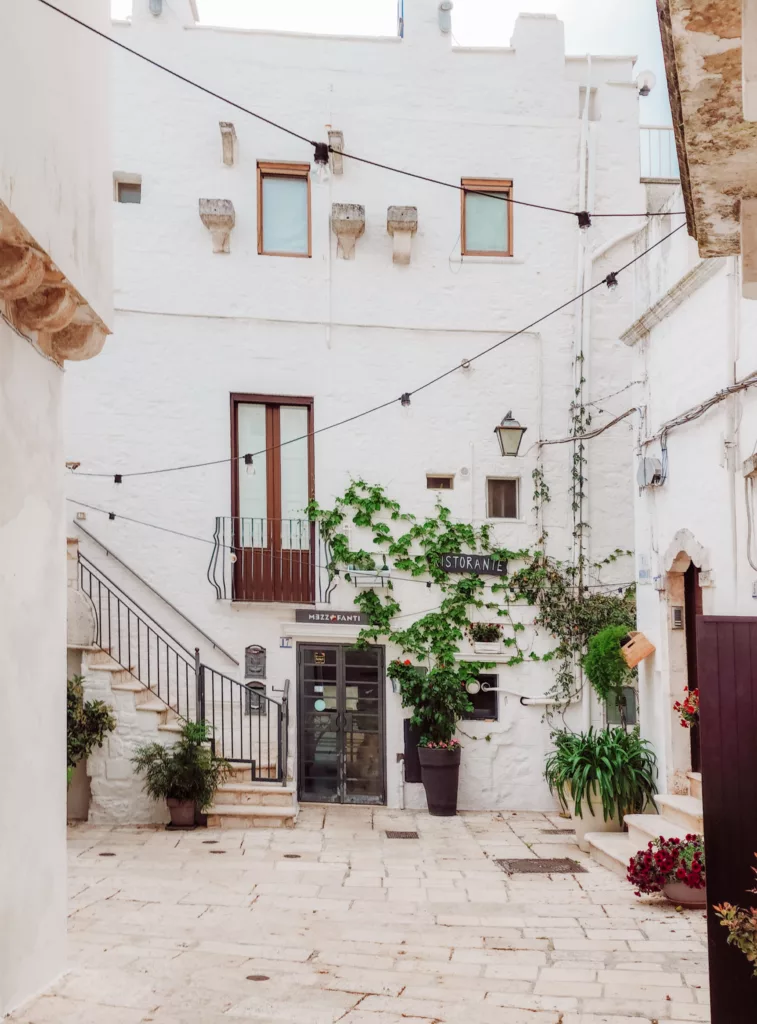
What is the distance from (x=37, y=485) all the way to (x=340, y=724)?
6.61m

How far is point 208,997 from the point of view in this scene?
4.91 meters

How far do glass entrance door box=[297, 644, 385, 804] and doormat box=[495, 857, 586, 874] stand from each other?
2772 mm

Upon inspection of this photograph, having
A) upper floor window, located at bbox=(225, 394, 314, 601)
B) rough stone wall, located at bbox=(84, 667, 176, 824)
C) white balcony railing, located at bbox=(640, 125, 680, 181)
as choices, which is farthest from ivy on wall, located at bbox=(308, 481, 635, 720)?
white balcony railing, located at bbox=(640, 125, 680, 181)

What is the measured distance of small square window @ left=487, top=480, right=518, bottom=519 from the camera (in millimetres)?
11445

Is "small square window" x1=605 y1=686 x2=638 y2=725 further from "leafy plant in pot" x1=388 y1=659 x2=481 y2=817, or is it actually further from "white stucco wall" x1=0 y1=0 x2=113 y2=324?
"white stucco wall" x1=0 y1=0 x2=113 y2=324

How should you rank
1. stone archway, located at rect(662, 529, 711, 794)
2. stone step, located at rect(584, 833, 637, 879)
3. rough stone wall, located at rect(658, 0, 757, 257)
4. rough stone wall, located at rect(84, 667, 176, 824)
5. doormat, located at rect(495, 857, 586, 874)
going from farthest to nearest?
1. rough stone wall, located at rect(84, 667, 176, 824)
2. stone archway, located at rect(662, 529, 711, 794)
3. doormat, located at rect(495, 857, 586, 874)
4. stone step, located at rect(584, 833, 637, 879)
5. rough stone wall, located at rect(658, 0, 757, 257)

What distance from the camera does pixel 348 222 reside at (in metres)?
11.2

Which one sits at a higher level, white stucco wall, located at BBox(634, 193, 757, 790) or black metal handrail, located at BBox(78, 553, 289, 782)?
white stucco wall, located at BBox(634, 193, 757, 790)

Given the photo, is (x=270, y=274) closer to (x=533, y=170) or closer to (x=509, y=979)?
(x=533, y=170)

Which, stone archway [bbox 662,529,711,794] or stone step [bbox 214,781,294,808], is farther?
stone step [bbox 214,781,294,808]

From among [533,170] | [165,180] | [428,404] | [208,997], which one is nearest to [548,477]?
[428,404]

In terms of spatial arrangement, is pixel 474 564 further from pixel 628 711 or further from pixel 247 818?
pixel 247 818

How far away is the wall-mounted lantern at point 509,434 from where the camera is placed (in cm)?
1059

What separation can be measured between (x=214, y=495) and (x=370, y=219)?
11.6ft
